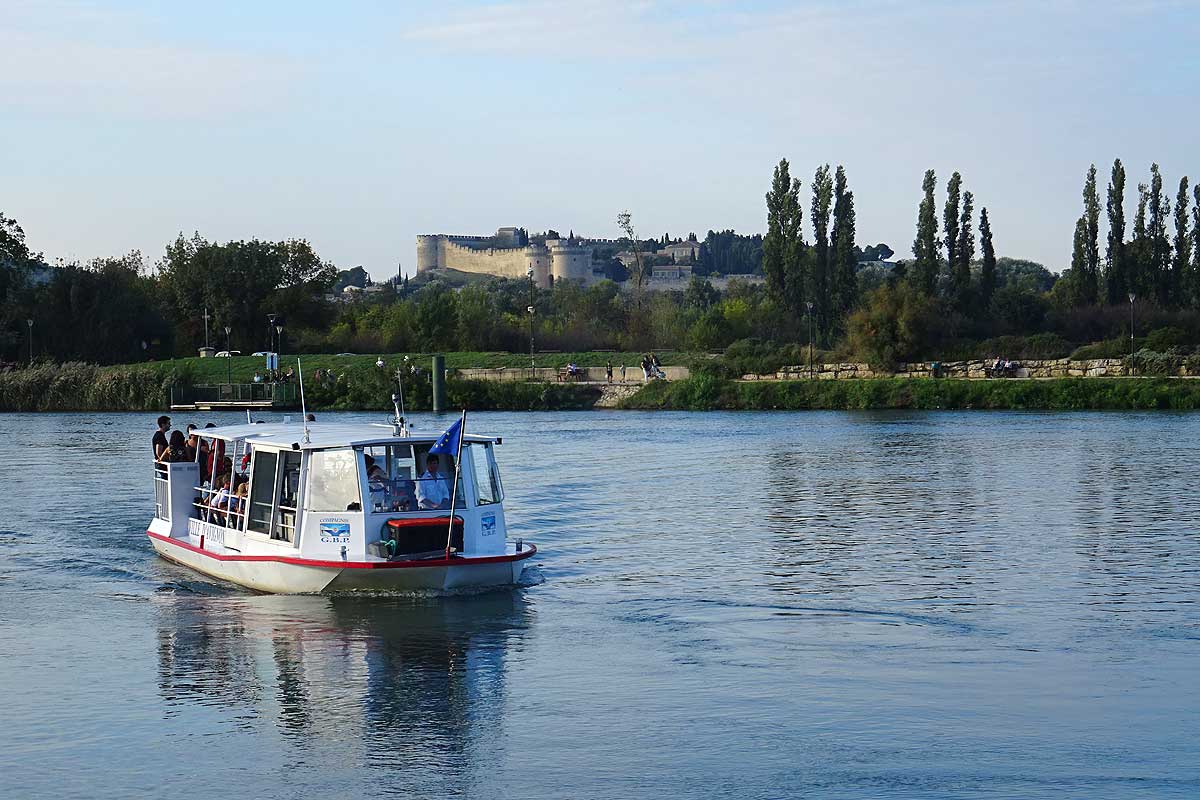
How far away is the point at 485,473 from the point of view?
24172mm

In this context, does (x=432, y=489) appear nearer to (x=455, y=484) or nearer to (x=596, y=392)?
(x=455, y=484)

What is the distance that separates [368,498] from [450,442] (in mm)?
1508

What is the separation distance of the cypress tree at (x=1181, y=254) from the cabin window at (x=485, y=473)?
3254 inches

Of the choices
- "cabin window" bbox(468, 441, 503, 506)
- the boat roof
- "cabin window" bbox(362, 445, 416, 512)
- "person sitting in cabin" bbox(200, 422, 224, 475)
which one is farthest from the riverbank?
"cabin window" bbox(362, 445, 416, 512)

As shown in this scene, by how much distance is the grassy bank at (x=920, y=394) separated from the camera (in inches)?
3046

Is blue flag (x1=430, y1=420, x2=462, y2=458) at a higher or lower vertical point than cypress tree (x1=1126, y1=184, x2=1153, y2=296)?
lower

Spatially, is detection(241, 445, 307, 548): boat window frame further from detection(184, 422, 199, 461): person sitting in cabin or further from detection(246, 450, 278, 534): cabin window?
detection(184, 422, 199, 461): person sitting in cabin

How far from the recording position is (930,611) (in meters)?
23.2

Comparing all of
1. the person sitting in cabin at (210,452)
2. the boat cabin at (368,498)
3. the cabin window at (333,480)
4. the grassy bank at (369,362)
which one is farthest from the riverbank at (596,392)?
the cabin window at (333,480)

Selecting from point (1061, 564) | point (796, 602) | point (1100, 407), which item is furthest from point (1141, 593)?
point (1100, 407)

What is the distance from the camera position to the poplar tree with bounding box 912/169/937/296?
96.9m

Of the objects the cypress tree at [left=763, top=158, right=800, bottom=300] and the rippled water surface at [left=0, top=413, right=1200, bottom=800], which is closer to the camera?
the rippled water surface at [left=0, top=413, right=1200, bottom=800]

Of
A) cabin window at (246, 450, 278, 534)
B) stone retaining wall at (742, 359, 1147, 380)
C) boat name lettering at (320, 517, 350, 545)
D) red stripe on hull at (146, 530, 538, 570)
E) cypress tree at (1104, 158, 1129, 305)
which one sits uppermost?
cypress tree at (1104, 158, 1129, 305)

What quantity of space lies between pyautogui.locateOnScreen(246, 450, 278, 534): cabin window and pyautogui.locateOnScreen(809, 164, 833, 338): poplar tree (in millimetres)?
79222
